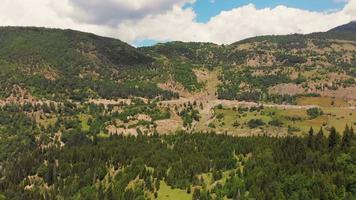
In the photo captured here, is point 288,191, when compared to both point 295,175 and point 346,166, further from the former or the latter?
point 346,166

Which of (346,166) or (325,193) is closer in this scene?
(325,193)

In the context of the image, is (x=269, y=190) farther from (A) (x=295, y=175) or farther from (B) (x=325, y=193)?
(B) (x=325, y=193)

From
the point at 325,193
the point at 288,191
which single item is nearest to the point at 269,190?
the point at 288,191

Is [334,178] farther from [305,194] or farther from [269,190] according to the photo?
[269,190]

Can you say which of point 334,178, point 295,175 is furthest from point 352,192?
point 295,175

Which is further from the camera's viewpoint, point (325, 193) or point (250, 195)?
point (250, 195)

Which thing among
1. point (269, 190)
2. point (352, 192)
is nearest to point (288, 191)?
point (269, 190)

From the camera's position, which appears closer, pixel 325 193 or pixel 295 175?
pixel 325 193
